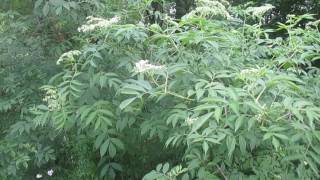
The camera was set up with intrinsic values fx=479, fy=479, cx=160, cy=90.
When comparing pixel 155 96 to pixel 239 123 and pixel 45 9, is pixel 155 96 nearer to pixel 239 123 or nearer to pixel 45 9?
pixel 239 123

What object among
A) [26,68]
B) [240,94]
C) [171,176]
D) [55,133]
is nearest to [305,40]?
[240,94]

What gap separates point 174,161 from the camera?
293cm

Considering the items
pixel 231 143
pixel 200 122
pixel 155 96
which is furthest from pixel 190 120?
pixel 155 96

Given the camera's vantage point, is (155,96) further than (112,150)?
No

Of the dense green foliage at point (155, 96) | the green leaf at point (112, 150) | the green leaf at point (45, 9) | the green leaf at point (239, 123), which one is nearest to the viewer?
the green leaf at point (239, 123)

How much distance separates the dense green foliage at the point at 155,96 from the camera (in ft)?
7.02

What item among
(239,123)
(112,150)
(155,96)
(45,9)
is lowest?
(112,150)

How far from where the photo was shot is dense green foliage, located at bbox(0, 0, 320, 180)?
2.14 metres

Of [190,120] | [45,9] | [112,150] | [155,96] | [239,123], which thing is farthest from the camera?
[45,9]

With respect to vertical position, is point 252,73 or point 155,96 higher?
point 252,73

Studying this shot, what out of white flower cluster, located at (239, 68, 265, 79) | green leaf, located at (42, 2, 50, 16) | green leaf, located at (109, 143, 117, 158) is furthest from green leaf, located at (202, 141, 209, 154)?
green leaf, located at (42, 2, 50, 16)

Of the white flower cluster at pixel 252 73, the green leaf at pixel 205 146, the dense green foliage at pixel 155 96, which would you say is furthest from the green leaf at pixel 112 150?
the white flower cluster at pixel 252 73

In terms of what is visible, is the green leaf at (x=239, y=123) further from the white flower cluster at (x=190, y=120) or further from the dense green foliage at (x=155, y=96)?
the white flower cluster at (x=190, y=120)

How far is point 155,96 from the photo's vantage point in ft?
8.16
